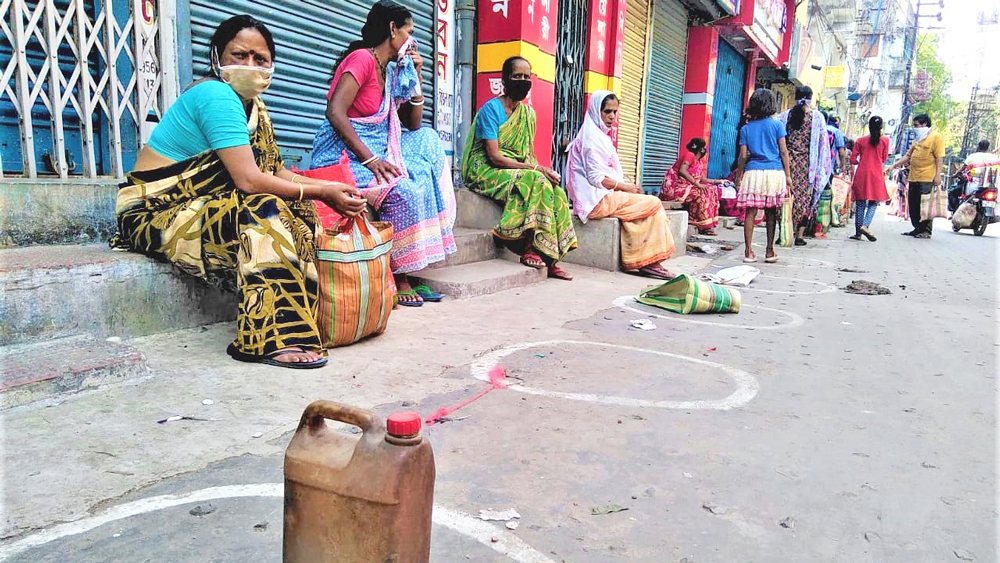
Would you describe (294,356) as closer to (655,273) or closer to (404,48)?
(404,48)

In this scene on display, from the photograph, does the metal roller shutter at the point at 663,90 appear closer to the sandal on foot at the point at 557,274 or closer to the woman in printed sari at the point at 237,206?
the sandal on foot at the point at 557,274

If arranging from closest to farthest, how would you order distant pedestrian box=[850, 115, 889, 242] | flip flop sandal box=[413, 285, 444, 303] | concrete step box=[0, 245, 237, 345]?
1. concrete step box=[0, 245, 237, 345]
2. flip flop sandal box=[413, 285, 444, 303]
3. distant pedestrian box=[850, 115, 889, 242]

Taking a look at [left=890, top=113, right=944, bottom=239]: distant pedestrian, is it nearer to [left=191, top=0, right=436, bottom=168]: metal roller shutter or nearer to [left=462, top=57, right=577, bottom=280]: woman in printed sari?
[left=462, top=57, right=577, bottom=280]: woman in printed sari

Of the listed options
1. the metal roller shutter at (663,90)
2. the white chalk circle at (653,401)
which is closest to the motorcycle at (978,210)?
the metal roller shutter at (663,90)

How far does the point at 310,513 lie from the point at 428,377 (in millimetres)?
1463

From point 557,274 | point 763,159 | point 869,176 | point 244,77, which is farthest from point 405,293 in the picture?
point 869,176

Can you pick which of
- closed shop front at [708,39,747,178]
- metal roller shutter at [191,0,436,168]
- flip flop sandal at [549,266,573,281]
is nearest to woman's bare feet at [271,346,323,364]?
metal roller shutter at [191,0,436,168]

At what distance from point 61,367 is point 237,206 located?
0.84 m

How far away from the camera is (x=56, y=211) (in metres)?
3.00

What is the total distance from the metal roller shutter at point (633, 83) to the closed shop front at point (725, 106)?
11.4 feet

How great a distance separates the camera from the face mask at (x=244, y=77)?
2.67 metres

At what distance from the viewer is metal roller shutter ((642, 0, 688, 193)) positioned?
9898 mm

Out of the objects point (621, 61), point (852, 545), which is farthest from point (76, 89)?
point (621, 61)

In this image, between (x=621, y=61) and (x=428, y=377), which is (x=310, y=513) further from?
(x=621, y=61)
